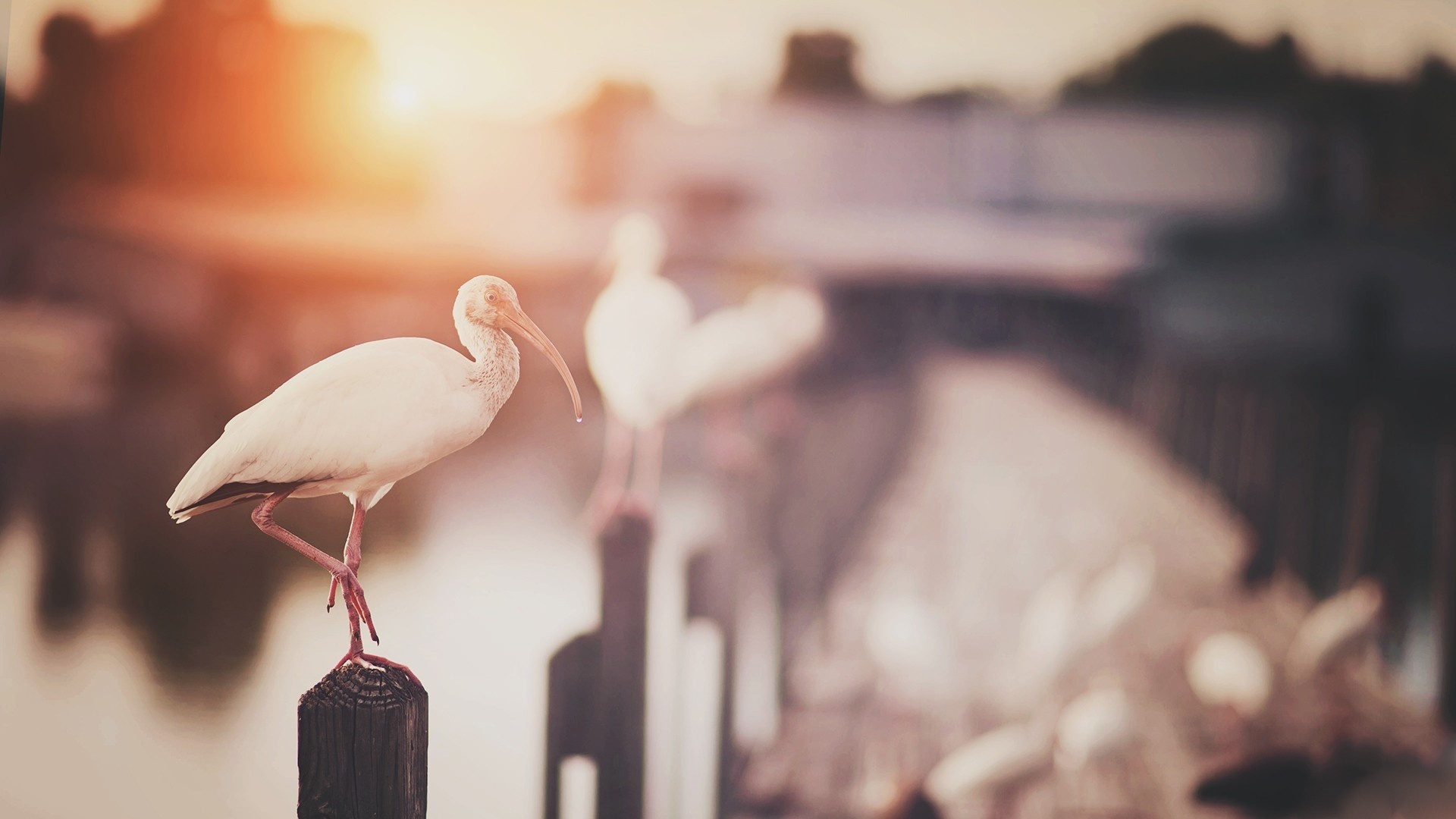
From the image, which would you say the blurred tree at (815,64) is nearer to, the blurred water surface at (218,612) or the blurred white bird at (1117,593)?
the blurred water surface at (218,612)

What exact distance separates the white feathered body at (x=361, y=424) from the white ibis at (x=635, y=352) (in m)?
0.55

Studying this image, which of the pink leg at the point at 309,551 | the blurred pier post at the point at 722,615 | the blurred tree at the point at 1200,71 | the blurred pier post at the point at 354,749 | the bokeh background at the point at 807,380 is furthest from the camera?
the blurred tree at the point at 1200,71

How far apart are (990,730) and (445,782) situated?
124 cm

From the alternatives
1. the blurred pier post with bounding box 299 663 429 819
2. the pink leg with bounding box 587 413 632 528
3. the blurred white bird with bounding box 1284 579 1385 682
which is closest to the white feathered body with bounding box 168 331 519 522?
the blurred pier post with bounding box 299 663 429 819

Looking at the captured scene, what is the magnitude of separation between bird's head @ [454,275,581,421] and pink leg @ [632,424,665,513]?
0.52 metres

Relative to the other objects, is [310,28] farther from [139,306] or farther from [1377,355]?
[1377,355]

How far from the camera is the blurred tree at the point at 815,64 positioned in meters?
2.01

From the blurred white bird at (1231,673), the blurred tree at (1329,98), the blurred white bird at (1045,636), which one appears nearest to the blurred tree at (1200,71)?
the blurred tree at (1329,98)

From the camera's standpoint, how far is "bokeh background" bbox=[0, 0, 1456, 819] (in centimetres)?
193

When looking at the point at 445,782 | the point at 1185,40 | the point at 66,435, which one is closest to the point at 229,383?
the point at 66,435

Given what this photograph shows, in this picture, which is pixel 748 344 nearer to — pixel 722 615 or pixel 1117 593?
pixel 722 615

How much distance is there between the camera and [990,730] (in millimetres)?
2088

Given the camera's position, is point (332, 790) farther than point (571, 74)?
No

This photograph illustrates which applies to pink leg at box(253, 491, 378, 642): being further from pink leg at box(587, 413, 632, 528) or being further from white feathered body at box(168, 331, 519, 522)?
pink leg at box(587, 413, 632, 528)
